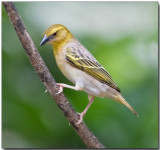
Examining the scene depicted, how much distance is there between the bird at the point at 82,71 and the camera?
1.69 m

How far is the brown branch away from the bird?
7 cm

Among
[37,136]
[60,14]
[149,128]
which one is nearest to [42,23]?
[60,14]

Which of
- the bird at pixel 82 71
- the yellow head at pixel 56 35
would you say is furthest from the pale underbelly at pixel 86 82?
the yellow head at pixel 56 35

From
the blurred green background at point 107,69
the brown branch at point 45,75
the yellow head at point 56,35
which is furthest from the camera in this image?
the blurred green background at point 107,69

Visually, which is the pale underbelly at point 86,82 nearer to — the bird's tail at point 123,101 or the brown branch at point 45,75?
the bird's tail at point 123,101

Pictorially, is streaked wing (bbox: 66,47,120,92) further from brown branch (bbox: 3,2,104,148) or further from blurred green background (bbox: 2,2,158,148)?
brown branch (bbox: 3,2,104,148)

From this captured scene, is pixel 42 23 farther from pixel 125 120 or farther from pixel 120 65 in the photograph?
pixel 125 120

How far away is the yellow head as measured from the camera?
1.63 metres

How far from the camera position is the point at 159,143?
1.73 meters

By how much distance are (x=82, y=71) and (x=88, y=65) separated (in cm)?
4

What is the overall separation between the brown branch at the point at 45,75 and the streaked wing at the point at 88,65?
8.3 inches

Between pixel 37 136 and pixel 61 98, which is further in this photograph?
pixel 37 136

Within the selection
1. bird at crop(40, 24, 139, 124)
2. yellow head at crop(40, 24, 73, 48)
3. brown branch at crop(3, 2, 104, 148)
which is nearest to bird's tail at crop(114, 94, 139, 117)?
bird at crop(40, 24, 139, 124)

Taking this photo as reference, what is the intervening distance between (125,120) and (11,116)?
56 cm
